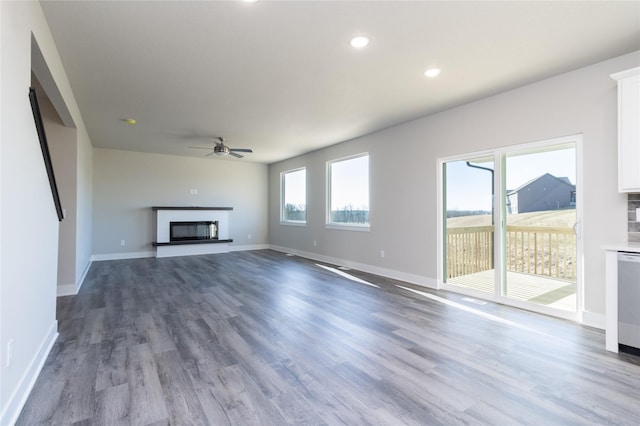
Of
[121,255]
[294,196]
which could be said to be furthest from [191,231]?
[294,196]

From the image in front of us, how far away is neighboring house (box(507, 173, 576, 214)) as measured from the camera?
3.25 m

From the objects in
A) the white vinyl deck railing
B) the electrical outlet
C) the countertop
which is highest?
the countertop

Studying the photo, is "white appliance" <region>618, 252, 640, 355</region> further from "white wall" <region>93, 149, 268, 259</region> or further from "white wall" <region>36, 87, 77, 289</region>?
"white wall" <region>93, 149, 268, 259</region>

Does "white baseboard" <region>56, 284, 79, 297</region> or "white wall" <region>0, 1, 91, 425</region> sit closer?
"white wall" <region>0, 1, 91, 425</region>

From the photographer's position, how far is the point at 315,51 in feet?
9.00

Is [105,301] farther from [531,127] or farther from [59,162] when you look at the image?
[531,127]

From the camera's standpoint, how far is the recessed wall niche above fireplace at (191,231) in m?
7.38

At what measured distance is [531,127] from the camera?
11.2 ft

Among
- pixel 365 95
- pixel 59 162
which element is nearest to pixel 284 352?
pixel 365 95

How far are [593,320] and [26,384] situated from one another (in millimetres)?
4573

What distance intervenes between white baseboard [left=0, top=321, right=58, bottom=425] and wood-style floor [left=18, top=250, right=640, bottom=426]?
0.06 metres

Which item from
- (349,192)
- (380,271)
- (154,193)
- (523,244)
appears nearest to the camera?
(523,244)

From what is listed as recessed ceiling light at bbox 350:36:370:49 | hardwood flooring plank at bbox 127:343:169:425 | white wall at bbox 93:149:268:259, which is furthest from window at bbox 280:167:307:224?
hardwood flooring plank at bbox 127:343:169:425

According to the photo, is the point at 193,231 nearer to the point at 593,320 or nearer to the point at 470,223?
the point at 470,223
